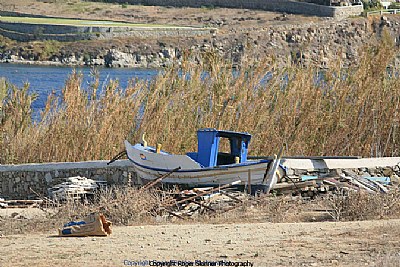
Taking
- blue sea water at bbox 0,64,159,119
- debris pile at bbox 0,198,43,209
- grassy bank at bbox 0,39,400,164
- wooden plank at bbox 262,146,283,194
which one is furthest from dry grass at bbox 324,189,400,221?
blue sea water at bbox 0,64,159,119

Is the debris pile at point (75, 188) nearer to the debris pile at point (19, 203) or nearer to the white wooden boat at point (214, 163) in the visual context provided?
the debris pile at point (19, 203)

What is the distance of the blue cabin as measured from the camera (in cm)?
1527

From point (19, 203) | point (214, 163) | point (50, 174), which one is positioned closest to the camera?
point (19, 203)

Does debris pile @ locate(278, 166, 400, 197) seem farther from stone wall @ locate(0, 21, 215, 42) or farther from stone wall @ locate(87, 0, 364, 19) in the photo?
stone wall @ locate(87, 0, 364, 19)

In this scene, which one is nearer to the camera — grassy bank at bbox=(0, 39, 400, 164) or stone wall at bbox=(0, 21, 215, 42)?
grassy bank at bbox=(0, 39, 400, 164)

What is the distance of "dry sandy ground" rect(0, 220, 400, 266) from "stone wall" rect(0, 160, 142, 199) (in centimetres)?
473

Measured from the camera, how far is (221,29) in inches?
3563

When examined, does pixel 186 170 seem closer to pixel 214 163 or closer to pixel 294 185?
pixel 214 163

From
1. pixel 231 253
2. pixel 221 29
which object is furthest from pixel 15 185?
pixel 221 29

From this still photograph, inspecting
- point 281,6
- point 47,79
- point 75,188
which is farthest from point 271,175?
point 281,6

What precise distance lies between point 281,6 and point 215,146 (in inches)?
3255

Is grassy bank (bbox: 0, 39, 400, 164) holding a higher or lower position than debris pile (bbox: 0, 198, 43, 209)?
higher

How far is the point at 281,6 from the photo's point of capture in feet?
317

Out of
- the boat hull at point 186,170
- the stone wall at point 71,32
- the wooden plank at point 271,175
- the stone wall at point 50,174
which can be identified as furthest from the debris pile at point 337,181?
the stone wall at point 71,32
